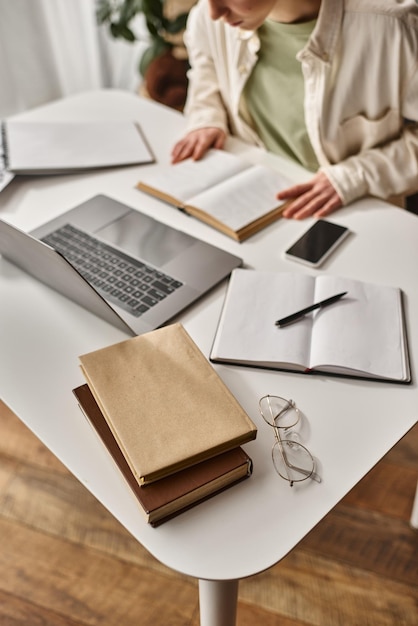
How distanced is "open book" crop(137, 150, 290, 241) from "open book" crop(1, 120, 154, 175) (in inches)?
4.0

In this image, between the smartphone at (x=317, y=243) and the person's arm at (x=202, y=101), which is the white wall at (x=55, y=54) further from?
the smartphone at (x=317, y=243)

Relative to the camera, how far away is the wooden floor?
1.25 meters

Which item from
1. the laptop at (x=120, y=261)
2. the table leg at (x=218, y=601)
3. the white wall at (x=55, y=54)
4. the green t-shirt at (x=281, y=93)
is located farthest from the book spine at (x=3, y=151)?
the white wall at (x=55, y=54)

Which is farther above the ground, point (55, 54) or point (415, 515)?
point (55, 54)

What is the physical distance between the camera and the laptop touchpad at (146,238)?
105 cm

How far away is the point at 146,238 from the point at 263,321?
30 cm

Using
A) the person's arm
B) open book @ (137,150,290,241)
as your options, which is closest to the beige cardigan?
the person's arm

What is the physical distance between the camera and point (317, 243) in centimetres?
107

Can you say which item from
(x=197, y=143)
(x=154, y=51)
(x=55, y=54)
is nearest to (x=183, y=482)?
(x=197, y=143)

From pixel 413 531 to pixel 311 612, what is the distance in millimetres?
307

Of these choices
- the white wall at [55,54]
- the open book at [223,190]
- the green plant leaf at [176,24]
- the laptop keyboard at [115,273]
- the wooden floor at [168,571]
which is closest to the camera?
the laptop keyboard at [115,273]

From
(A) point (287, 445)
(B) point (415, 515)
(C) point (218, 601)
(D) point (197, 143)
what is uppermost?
(D) point (197, 143)

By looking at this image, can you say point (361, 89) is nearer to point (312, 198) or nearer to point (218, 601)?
point (312, 198)

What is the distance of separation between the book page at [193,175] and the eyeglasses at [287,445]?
50 centimetres
